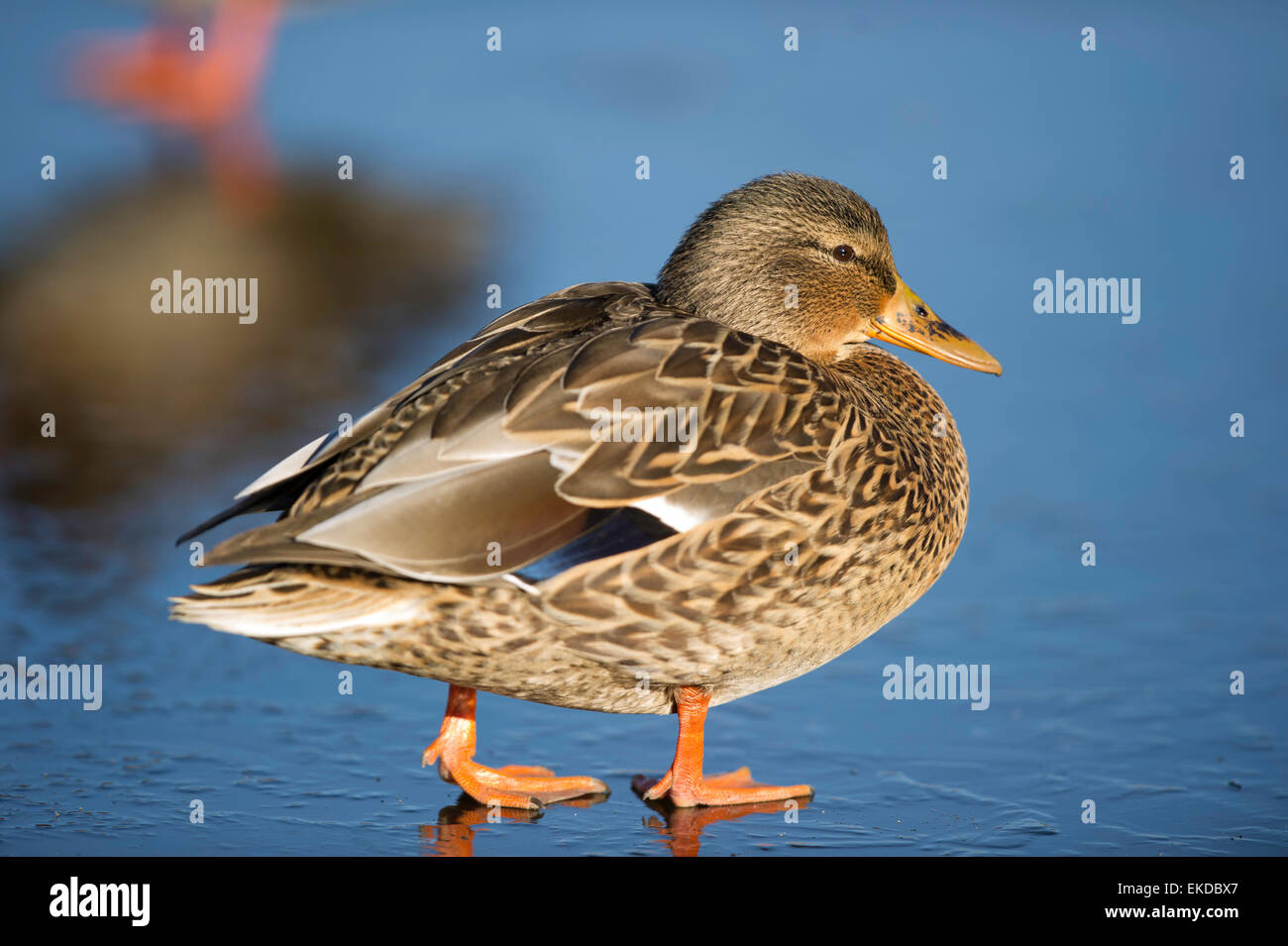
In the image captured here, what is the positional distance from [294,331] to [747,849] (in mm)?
4458

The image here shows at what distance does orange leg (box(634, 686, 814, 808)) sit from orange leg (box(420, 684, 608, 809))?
0.53 ft

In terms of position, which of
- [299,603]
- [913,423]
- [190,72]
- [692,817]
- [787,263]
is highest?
[190,72]

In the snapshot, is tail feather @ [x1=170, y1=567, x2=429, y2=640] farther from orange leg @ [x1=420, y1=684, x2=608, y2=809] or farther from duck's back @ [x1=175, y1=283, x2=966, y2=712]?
orange leg @ [x1=420, y1=684, x2=608, y2=809]

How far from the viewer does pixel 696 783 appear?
376 cm

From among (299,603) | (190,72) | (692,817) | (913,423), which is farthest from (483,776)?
(190,72)

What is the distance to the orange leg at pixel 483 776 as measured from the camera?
3686 millimetres

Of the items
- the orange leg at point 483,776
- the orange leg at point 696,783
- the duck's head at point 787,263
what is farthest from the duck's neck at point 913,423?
the orange leg at point 483,776

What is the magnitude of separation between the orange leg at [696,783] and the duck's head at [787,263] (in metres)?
1.02

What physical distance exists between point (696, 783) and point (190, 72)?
7802mm

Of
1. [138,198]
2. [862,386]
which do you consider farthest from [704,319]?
[138,198]

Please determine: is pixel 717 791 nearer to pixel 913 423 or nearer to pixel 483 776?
pixel 483 776

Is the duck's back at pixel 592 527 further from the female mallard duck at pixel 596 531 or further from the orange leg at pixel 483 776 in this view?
the orange leg at pixel 483 776

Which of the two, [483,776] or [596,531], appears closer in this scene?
[596,531]

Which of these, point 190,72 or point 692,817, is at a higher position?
point 190,72
